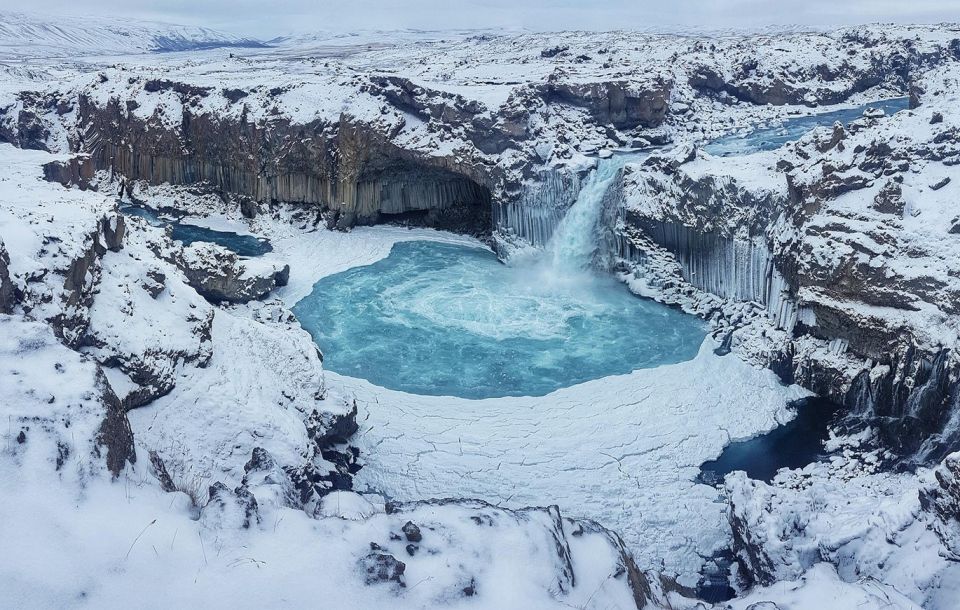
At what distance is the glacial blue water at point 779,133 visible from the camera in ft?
115

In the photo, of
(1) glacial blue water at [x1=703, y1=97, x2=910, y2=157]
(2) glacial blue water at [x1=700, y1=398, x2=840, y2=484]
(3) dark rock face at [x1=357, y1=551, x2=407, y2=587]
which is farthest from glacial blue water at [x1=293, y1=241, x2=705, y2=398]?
(3) dark rock face at [x1=357, y1=551, x2=407, y2=587]

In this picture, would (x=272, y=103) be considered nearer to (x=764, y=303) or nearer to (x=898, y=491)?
(x=764, y=303)

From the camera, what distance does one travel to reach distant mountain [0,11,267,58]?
132 meters

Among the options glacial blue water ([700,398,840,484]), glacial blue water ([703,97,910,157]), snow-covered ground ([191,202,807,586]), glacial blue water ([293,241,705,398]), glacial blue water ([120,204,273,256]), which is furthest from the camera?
glacial blue water ([703,97,910,157])

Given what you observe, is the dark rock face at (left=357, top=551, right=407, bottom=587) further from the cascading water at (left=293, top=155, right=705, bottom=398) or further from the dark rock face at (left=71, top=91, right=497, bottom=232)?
the dark rock face at (left=71, top=91, right=497, bottom=232)

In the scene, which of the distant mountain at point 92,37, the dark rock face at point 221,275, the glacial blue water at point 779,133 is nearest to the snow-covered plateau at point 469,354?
the dark rock face at point 221,275

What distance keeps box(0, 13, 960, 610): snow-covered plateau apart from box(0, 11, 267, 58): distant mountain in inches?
4004

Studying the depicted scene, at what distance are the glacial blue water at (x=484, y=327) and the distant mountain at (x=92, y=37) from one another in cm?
11120

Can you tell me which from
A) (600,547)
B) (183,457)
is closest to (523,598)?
(600,547)

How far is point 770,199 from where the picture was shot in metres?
24.1

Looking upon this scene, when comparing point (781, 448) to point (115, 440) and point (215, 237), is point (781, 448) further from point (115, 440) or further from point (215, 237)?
point (215, 237)

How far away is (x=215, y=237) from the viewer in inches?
1430

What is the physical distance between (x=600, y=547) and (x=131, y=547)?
5.59m

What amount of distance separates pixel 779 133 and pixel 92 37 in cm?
14857
